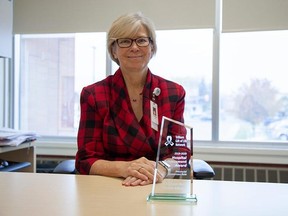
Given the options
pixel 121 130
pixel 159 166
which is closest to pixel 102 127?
pixel 121 130

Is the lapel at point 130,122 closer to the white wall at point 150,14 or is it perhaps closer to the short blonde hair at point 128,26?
the short blonde hair at point 128,26

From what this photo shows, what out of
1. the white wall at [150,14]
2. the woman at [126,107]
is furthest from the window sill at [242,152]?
the woman at [126,107]

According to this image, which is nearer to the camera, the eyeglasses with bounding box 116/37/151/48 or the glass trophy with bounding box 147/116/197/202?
the glass trophy with bounding box 147/116/197/202

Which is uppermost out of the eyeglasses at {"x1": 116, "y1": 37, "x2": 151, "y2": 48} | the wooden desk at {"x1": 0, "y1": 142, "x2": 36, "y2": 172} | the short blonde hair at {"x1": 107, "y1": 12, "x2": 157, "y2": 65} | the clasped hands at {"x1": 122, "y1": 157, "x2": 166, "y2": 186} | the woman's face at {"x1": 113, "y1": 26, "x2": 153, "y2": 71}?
the short blonde hair at {"x1": 107, "y1": 12, "x2": 157, "y2": 65}

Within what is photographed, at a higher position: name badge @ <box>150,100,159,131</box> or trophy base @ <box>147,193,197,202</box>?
name badge @ <box>150,100,159,131</box>

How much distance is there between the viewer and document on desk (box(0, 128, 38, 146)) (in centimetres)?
201

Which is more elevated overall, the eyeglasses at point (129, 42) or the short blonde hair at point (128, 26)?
the short blonde hair at point (128, 26)

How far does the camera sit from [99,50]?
2.80 metres

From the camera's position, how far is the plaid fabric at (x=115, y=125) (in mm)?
1375

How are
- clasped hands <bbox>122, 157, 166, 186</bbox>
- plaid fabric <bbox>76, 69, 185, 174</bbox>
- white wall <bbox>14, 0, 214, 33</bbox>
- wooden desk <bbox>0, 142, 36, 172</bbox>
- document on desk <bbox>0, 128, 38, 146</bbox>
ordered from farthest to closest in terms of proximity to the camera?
white wall <bbox>14, 0, 214, 33</bbox> → wooden desk <bbox>0, 142, 36, 172</bbox> → document on desk <bbox>0, 128, 38, 146</bbox> → plaid fabric <bbox>76, 69, 185, 174</bbox> → clasped hands <bbox>122, 157, 166, 186</bbox>

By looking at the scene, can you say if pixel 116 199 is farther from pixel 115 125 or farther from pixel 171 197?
pixel 115 125

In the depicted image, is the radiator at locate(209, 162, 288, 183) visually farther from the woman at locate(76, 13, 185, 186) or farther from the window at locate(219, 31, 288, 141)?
the woman at locate(76, 13, 185, 186)

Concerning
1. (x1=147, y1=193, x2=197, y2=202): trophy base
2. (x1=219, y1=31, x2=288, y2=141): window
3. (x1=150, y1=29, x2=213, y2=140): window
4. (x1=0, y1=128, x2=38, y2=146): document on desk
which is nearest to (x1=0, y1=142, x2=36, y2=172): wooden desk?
(x1=0, y1=128, x2=38, y2=146): document on desk

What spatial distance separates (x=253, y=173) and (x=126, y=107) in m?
1.47
